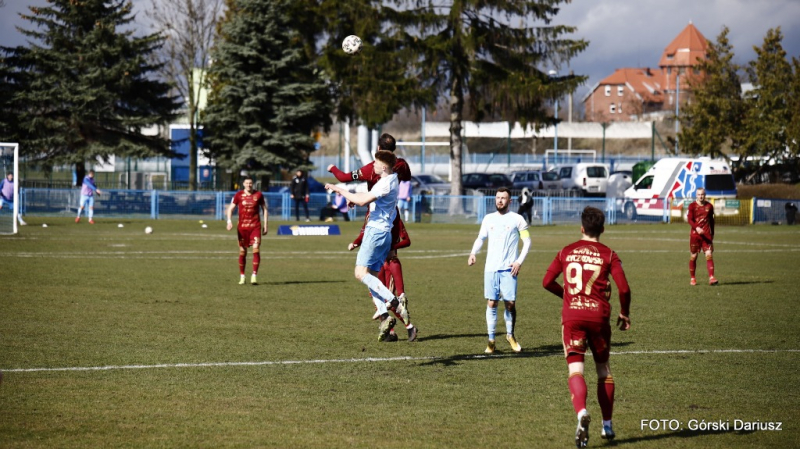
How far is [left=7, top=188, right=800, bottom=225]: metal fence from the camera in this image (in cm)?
4306

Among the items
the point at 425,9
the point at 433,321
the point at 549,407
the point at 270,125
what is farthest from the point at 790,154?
the point at 549,407

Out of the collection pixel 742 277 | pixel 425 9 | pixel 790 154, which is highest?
pixel 425 9

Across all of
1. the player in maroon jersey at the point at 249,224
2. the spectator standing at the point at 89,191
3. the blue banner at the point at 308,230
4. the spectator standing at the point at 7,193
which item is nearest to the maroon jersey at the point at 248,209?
the player in maroon jersey at the point at 249,224

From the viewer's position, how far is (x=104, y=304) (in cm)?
1463

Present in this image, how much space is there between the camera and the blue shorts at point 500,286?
10805 millimetres

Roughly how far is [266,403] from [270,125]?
140ft

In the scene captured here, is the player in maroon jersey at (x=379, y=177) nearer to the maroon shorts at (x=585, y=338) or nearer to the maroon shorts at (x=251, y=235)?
the maroon shorts at (x=585, y=338)

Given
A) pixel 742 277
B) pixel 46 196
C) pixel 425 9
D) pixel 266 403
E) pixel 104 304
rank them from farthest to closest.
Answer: pixel 425 9
pixel 46 196
pixel 742 277
pixel 104 304
pixel 266 403

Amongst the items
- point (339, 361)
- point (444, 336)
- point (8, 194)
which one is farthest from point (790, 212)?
point (339, 361)

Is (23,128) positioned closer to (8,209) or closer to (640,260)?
(8,209)

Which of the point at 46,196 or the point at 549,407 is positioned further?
the point at 46,196

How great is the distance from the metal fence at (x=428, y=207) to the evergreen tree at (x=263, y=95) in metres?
5.38

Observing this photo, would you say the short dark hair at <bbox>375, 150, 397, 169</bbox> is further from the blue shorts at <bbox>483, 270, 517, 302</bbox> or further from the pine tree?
the pine tree

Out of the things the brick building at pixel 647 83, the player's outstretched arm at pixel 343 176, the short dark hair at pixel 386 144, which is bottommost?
the player's outstretched arm at pixel 343 176
